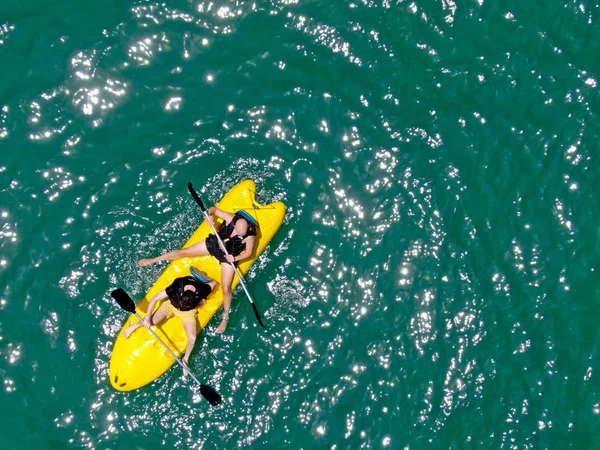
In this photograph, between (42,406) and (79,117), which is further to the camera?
(79,117)

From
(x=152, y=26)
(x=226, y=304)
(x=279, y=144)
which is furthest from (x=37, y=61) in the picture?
(x=226, y=304)

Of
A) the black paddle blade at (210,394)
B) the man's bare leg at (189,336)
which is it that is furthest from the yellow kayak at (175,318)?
the black paddle blade at (210,394)

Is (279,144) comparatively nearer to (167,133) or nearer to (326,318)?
(167,133)

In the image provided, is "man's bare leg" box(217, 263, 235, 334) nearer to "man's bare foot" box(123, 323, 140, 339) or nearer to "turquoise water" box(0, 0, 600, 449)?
"turquoise water" box(0, 0, 600, 449)

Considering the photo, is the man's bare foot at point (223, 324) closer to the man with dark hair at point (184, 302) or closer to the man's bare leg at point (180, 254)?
the man with dark hair at point (184, 302)

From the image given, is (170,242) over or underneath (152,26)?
underneath

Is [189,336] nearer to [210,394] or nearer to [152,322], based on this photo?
[152,322]

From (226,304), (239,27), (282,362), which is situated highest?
(239,27)
